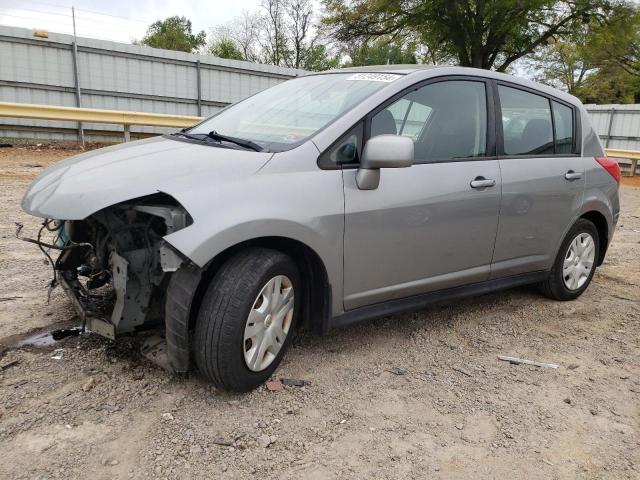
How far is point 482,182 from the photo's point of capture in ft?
11.4

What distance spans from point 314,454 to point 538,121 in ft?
9.90

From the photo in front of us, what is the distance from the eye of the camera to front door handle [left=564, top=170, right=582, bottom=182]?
161 inches

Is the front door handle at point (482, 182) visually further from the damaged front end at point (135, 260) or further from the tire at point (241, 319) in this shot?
the damaged front end at point (135, 260)

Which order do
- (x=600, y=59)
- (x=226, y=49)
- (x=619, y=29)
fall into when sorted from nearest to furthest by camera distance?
(x=619, y=29) < (x=600, y=59) < (x=226, y=49)

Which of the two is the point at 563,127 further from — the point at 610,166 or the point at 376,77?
the point at 376,77

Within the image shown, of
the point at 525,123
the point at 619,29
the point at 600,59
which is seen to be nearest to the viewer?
the point at 525,123

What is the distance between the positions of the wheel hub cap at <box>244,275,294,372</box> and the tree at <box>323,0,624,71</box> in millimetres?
19959

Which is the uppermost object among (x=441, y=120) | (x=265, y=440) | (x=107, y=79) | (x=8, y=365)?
(x=107, y=79)

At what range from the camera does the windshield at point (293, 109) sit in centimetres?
304

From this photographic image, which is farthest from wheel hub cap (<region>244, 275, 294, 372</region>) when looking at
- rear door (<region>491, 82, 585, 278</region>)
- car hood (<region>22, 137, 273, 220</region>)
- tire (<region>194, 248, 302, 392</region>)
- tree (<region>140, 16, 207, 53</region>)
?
tree (<region>140, 16, 207, 53</region>)

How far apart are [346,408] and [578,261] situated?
2749 millimetres

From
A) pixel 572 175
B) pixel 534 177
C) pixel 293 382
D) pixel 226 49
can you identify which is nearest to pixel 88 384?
pixel 293 382

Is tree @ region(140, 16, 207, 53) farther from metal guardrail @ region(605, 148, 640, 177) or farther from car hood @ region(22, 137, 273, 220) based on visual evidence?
car hood @ region(22, 137, 273, 220)

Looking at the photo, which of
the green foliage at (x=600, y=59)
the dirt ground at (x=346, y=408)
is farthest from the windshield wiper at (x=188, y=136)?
the green foliage at (x=600, y=59)
